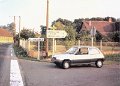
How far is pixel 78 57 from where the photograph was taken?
1964 cm

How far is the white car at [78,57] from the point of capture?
19.4m

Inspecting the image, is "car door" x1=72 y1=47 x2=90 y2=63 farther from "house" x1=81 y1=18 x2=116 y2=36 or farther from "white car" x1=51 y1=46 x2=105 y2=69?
"house" x1=81 y1=18 x2=116 y2=36

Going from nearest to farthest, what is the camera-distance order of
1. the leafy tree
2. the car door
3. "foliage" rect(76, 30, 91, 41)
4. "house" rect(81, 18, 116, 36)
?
the car door → "foliage" rect(76, 30, 91, 41) → "house" rect(81, 18, 116, 36) → the leafy tree

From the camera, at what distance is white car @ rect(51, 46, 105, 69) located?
19.4 meters

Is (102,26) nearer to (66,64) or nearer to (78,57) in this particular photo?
(78,57)

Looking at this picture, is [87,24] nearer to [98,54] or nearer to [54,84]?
[98,54]

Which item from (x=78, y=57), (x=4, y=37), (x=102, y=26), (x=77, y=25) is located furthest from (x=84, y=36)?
(x=4, y=37)

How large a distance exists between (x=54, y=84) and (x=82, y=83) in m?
1.10

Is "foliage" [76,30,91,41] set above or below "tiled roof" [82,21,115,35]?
below

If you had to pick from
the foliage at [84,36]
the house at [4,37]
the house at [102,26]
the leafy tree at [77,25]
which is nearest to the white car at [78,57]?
the foliage at [84,36]

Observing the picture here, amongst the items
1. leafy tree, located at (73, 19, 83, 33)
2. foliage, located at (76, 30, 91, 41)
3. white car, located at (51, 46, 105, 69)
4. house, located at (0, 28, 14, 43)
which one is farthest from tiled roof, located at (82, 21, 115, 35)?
house, located at (0, 28, 14, 43)

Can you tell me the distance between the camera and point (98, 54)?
20422mm

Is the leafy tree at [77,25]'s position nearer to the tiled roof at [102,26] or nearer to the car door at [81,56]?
the tiled roof at [102,26]

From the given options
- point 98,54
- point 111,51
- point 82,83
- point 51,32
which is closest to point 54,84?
point 82,83
